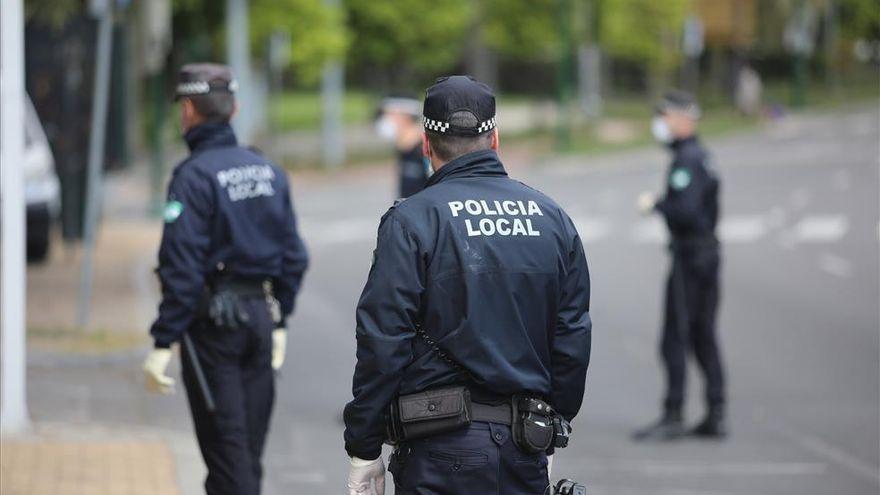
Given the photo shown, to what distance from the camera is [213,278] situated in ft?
22.6

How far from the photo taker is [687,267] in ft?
33.6

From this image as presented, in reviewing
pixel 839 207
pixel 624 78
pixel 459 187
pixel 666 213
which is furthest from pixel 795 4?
pixel 459 187

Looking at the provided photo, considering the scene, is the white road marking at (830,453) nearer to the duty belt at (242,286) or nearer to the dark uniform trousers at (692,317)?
the dark uniform trousers at (692,317)

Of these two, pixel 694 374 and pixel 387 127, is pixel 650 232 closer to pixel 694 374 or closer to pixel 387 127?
pixel 694 374

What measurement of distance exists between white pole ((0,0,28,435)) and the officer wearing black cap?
5.07 m

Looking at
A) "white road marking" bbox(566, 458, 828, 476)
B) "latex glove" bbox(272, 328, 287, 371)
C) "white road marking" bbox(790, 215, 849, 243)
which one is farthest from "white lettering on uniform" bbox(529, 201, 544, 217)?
"white road marking" bbox(790, 215, 849, 243)

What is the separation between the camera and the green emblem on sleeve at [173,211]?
6.72 meters

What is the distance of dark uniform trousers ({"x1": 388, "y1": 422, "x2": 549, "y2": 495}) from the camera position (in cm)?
484

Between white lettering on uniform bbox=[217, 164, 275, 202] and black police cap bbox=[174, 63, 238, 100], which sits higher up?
black police cap bbox=[174, 63, 238, 100]

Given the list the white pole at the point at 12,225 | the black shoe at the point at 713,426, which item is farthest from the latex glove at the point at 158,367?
the black shoe at the point at 713,426

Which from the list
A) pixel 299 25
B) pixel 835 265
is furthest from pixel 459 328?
pixel 299 25

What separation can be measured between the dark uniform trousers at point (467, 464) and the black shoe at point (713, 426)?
5535 millimetres

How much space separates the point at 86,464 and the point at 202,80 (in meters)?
2.56

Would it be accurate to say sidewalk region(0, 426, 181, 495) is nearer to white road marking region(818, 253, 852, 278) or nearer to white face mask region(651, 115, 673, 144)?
white face mask region(651, 115, 673, 144)
